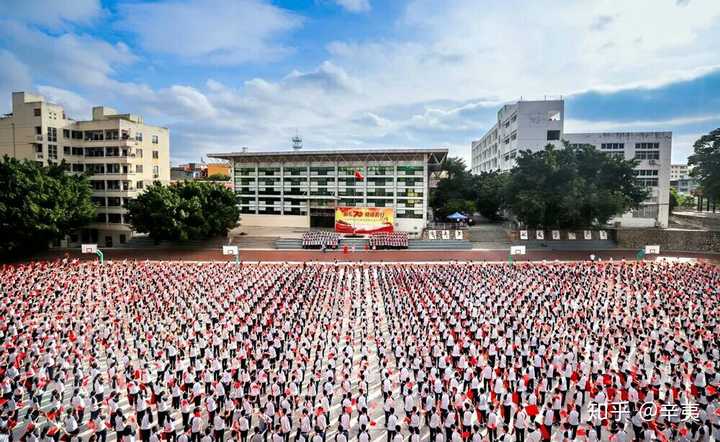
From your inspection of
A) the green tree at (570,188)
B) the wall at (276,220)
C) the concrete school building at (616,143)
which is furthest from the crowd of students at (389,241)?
the concrete school building at (616,143)

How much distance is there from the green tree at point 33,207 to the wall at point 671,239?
42.5 metres

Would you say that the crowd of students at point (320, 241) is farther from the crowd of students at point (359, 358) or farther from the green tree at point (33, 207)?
the green tree at point (33, 207)

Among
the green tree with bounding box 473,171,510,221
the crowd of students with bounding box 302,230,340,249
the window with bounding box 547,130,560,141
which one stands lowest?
the crowd of students with bounding box 302,230,340,249

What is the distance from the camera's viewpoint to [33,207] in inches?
1046

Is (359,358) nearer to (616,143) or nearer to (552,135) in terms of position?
(552,135)

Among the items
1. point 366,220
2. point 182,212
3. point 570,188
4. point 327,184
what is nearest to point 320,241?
point 366,220

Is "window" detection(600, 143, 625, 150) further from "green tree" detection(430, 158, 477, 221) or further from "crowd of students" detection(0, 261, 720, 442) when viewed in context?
"crowd of students" detection(0, 261, 720, 442)

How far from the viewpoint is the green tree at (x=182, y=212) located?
29594 mm

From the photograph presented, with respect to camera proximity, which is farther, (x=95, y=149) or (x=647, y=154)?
(x=647, y=154)

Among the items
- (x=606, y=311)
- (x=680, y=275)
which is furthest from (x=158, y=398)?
(x=680, y=275)

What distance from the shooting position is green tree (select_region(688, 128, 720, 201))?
31808 mm

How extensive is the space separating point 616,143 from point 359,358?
4152 cm

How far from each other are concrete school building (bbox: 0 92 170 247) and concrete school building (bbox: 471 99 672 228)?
3860 cm

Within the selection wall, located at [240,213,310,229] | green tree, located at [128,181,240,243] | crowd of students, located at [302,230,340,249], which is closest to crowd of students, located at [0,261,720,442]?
green tree, located at [128,181,240,243]
